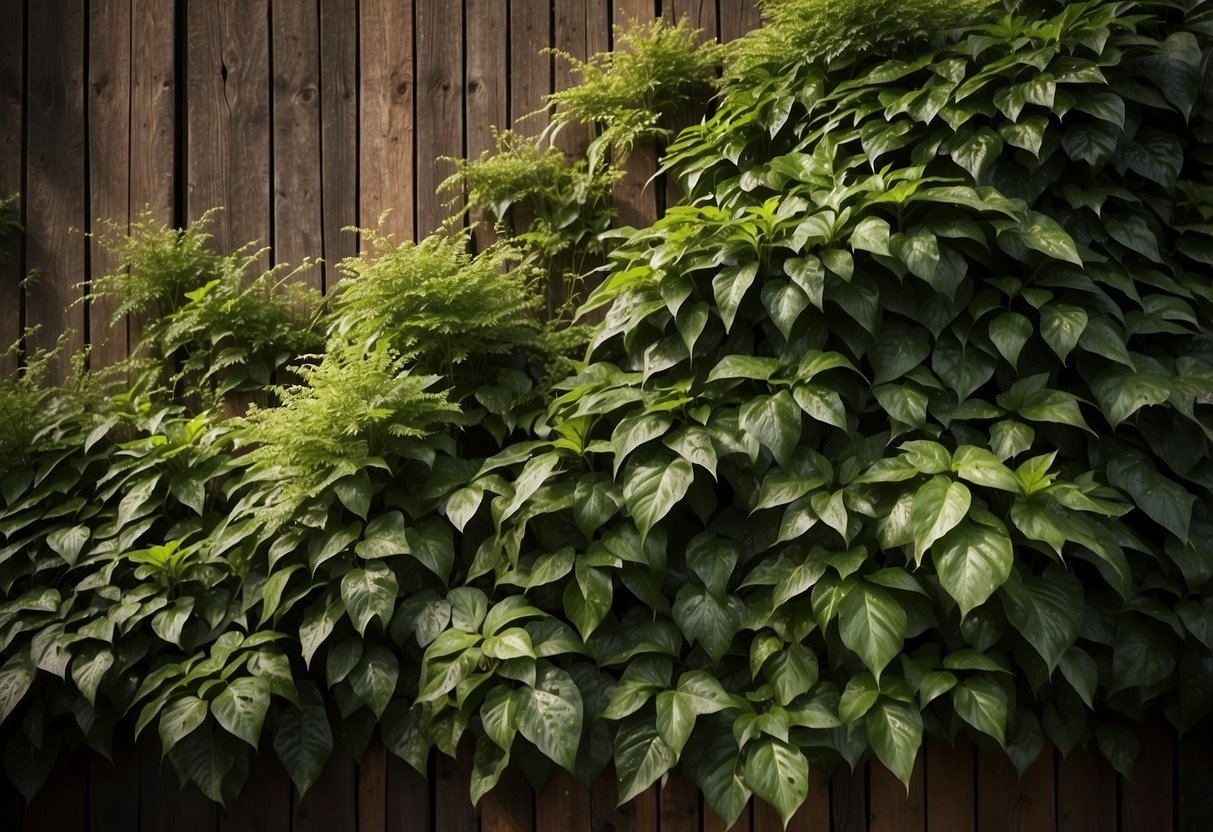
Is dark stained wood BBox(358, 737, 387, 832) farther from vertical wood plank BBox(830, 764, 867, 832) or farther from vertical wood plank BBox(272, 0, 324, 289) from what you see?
vertical wood plank BBox(272, 0, 324, 289)

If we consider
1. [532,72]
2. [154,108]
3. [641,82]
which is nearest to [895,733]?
[641,82]

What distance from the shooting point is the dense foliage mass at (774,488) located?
113 inches

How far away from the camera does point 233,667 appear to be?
3.15 m

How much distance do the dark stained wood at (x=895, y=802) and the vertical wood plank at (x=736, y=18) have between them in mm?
2712

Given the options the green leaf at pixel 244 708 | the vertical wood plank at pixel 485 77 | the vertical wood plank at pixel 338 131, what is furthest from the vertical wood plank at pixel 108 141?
the green leaf at pixel 244 708

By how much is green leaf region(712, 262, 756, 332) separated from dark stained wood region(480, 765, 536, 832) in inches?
62.9

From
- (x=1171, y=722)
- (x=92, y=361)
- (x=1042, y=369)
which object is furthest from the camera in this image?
(x=92, y=361)

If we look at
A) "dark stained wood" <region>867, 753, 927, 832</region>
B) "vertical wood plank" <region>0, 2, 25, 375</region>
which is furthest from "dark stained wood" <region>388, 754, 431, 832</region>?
"vertical wood plank" <region>0, 2, 25, 375</region>

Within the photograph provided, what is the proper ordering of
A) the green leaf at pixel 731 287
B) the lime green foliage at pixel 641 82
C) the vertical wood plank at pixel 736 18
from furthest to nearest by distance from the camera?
the vertical wood plank at pixel 736 18 < the lime green foliage at pixel 641 82 < the green leaf at pixel 731 287

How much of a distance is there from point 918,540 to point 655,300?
1163 millimetres

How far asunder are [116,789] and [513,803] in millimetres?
1466

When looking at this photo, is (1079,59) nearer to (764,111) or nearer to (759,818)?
(764,111)

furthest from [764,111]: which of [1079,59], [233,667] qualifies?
[233,667]

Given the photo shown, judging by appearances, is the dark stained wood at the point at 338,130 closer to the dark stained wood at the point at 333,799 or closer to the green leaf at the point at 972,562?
the dark stained wood at the point at 333,799
